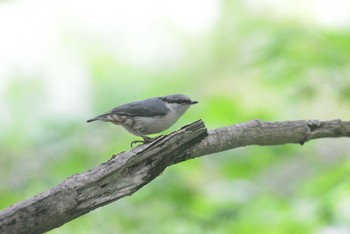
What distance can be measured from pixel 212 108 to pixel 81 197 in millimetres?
3111

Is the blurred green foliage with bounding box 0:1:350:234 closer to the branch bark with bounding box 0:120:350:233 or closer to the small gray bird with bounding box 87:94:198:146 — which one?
the branch bark with bounding box 0:120:350:233

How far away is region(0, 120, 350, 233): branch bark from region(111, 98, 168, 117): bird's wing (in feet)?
1.76

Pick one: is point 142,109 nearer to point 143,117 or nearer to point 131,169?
point 143,117

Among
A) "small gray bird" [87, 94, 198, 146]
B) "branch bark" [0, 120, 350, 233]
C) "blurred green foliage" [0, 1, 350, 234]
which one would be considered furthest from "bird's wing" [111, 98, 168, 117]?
"blurred green foliage" [0, 1, 350, 234]

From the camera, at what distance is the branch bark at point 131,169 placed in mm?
2316

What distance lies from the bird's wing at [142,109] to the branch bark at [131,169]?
1.76 feet

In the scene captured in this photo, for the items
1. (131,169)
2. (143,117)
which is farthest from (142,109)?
(131,169)

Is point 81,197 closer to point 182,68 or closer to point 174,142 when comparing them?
point 174,142

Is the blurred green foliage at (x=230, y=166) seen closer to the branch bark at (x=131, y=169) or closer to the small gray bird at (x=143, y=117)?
the branch bark at (x=131, y=169)

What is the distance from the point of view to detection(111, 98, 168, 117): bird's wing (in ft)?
11.6

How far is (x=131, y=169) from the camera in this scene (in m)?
2.77

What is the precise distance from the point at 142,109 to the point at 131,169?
83cm

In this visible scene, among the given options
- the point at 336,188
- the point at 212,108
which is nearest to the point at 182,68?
the point at 212,108

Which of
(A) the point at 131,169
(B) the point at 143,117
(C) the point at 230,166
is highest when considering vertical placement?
(C) the point at 230,166
